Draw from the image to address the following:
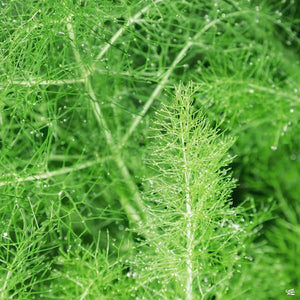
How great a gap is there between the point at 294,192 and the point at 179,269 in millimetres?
678

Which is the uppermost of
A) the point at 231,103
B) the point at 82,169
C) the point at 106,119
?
the point at 231,103

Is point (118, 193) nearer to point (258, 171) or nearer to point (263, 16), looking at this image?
point (258, 171)

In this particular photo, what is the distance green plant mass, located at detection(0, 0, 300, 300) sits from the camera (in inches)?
31.6

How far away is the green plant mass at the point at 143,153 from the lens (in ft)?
2.64

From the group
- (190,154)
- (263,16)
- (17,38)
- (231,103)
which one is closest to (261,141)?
(231,103)

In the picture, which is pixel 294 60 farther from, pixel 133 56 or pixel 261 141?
pixel 133 56

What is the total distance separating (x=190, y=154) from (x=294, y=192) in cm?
68

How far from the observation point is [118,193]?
109 centimetres

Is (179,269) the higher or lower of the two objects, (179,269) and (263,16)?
the lower

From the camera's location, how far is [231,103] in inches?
45.3

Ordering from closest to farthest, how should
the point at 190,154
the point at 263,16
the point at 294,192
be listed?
the point at 190,154, the point at 263,16, the point at 294,192

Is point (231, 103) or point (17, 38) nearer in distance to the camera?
point (17, 38)

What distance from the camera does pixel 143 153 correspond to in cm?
109

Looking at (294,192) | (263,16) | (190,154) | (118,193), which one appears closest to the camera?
(190,154)
